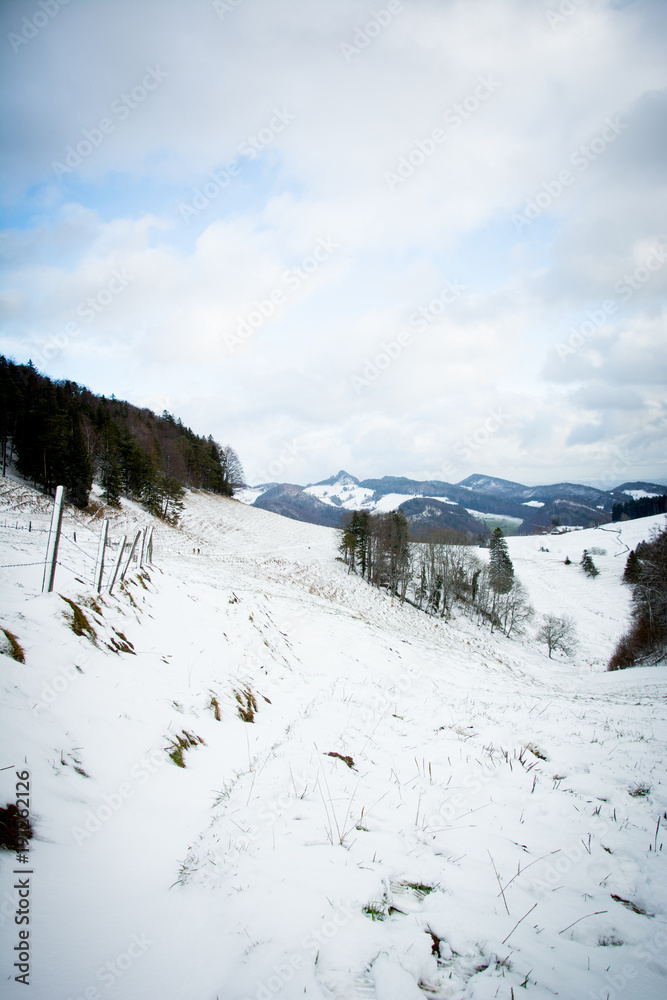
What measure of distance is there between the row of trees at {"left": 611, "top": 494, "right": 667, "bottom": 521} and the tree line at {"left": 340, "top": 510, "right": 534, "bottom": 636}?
121 meters

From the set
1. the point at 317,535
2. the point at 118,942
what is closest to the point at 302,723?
the point at 118,942

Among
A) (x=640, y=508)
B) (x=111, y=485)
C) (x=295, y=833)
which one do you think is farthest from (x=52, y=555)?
(x=640, y=508)

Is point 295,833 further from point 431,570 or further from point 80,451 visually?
point 431,570

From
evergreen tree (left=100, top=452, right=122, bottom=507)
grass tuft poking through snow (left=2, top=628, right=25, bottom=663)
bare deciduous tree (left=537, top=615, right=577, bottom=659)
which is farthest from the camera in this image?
bare deciduous tree (left=537, top=615, right=577, bottom=659)

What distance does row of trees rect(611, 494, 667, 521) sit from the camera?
442 feet

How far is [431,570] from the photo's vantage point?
48.9 meters

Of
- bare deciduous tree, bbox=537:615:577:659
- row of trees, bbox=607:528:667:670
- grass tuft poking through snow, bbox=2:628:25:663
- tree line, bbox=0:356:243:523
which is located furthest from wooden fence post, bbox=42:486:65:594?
bare deciduous tree, bbox=537:615:577:659

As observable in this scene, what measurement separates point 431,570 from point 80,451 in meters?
43.9

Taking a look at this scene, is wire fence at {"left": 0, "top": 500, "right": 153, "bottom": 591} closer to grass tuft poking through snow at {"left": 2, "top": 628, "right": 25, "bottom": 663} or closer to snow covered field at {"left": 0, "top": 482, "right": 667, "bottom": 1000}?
snow covered field at {"left": 0, "top": 482, "right": 667, "bottom": 1000}

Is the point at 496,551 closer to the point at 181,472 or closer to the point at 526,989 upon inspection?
the point at 181,472

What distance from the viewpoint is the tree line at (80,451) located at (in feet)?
119

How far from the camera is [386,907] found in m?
3.09

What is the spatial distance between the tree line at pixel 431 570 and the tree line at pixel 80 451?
24583 mm

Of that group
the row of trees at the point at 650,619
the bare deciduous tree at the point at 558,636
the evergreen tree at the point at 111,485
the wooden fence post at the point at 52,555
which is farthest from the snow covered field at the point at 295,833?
the bare deciduous tree at the point at 558,636
